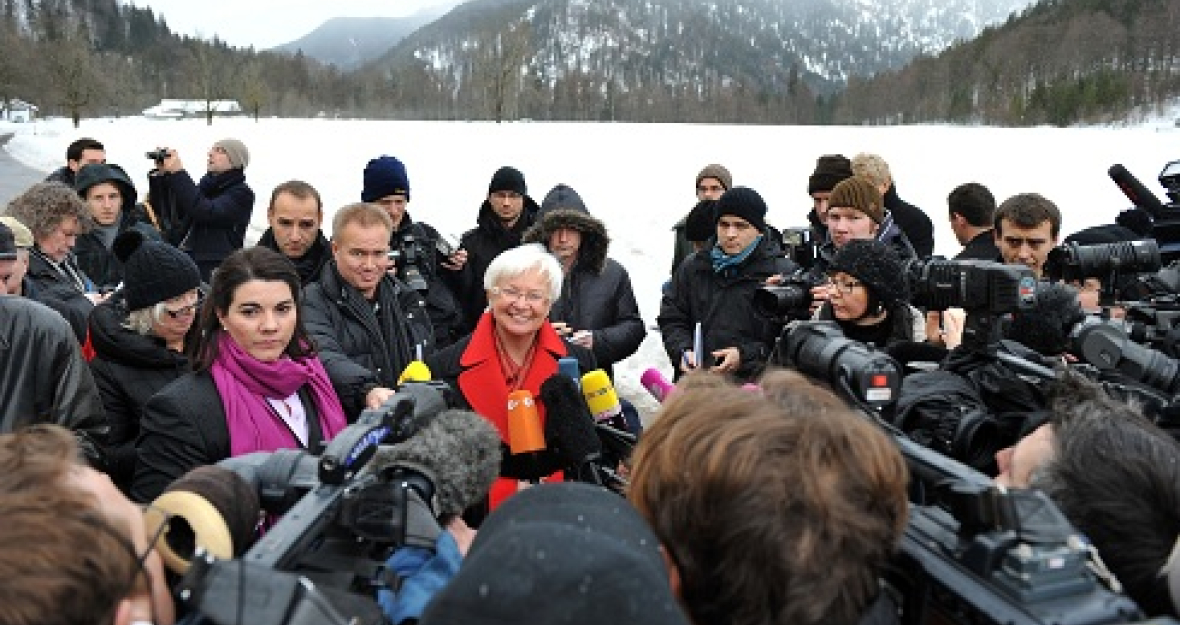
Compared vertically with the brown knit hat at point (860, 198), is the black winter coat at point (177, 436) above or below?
below

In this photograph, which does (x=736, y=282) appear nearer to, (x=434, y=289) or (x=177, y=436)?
(x=434, y=289)

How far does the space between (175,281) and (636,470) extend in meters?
2.55

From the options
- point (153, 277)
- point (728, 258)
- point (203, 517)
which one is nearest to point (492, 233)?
point (728, 258)

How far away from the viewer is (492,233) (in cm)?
586

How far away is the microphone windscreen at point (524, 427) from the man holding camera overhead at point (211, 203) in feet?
13.8

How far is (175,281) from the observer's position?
3.18 metres

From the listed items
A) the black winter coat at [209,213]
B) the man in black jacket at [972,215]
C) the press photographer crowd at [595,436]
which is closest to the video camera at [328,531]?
the press photographer crowd at [595,436]

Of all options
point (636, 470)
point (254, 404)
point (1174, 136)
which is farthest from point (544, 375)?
point (1174, 136)

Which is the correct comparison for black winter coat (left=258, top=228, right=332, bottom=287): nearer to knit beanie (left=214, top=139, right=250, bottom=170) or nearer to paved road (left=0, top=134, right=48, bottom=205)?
knit beanie (left=214, top=139, right=250, bottom=170)

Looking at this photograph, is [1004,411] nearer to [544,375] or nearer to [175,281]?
[544,375]

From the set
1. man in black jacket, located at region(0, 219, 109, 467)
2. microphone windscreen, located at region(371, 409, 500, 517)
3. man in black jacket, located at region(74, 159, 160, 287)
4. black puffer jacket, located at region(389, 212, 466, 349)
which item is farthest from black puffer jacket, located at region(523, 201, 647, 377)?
microphone windscreen, located at region(371, 409, 500, 517)

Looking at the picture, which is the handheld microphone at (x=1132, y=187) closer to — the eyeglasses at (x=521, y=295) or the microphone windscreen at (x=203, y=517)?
the eyeglasses at (x=521, y=295)

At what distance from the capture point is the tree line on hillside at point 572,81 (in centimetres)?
5206

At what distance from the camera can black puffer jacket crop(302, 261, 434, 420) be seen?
3.36 metres
